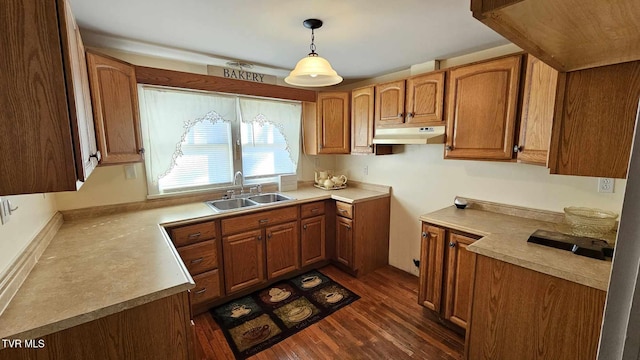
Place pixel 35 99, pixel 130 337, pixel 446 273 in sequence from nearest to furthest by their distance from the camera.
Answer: pixel 35 99 → pixel 130 337 → pixel 446 273

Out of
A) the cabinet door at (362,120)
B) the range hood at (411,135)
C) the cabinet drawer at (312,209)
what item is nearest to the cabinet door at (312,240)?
the cabinet drawer at (312,209)

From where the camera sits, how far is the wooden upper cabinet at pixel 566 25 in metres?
0.60

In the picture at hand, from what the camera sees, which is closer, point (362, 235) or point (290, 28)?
point (290, 28)

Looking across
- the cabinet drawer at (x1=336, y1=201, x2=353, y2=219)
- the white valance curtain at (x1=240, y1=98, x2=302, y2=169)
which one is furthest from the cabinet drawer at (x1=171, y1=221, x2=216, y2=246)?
the cabinet drawer at (x1=336, y1=201, x2=353, y2=219)

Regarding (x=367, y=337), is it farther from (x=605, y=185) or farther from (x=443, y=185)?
(x=605, y=185)

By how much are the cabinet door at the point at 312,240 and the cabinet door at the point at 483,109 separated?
59.3 inches

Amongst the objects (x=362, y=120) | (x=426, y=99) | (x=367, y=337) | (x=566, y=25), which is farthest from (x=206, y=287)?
(x=566, y=25)

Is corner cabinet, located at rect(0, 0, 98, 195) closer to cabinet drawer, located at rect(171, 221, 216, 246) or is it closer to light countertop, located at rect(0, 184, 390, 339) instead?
light countertop, located at rect(0, 184, 390, 339)

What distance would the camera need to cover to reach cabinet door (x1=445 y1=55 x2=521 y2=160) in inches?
72.6

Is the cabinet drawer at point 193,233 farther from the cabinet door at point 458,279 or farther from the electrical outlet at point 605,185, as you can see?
the electrical outlet at point 605,185

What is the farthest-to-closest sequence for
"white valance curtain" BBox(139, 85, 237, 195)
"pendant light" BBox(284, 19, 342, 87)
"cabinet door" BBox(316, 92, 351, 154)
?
"cabinet door" BBox(316, 92, 351, 154) < "white valance curtain" BBox(139, 85, 237, 195) < "pendant light" BBox(284, 19, 342, 87)

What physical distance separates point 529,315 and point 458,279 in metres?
0.56

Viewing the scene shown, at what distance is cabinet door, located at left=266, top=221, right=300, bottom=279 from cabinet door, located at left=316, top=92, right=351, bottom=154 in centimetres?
103

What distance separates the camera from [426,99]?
2.32m
